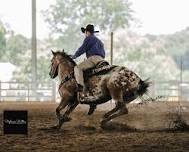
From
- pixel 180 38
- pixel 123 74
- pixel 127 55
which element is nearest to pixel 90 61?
pixel 123 74

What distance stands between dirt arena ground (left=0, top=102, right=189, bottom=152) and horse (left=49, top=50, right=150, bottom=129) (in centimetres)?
7

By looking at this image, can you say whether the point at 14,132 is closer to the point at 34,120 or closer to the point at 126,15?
the point at 34,120

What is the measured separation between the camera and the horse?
411 centimetres

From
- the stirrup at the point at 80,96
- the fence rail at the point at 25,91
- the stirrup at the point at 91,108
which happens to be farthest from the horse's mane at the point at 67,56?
the fence rail at the point at 25,91

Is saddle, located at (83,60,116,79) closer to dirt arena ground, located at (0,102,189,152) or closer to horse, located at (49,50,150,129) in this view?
horse, located at (49,50,150,129)

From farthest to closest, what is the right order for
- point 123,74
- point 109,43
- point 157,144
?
point 109,43 < point 123,74 < point 157,144

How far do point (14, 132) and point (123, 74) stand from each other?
1.04 meters

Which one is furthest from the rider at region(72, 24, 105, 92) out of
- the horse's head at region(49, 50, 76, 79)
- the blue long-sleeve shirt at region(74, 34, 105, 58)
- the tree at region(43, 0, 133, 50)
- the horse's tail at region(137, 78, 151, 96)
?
the tree at region(43, 0, 133, 50)

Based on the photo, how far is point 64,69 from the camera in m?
4.29

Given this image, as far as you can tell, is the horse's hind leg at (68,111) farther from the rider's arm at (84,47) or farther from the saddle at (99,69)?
the rider's arm at (84,47)

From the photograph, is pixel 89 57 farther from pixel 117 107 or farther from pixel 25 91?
pixel 25 91

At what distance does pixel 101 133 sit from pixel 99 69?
58 cm

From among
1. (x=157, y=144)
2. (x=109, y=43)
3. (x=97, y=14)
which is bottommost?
(x=157, y=144)

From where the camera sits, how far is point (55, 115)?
423cm
